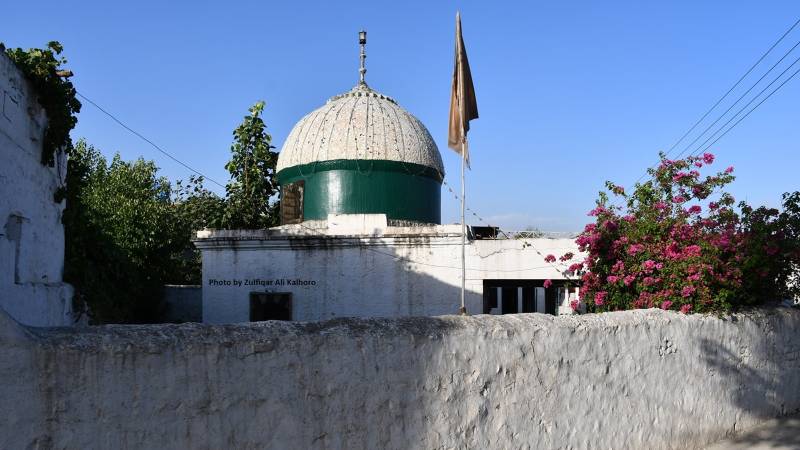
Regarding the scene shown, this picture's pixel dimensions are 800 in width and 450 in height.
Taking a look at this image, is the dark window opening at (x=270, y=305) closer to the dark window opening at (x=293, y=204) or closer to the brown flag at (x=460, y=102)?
the dark window opening at (x=293, y=204)

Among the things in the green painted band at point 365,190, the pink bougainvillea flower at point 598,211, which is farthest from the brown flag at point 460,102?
the green painted band at point 365,190

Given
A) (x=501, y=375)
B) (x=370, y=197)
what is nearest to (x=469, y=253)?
(x=370, y=197)

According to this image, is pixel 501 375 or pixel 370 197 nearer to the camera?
pixel 501 375

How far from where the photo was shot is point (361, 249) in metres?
11.7

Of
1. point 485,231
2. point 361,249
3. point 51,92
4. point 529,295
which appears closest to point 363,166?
point 361,249

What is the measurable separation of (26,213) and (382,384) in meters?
5.57

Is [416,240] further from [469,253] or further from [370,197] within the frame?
[370,197]

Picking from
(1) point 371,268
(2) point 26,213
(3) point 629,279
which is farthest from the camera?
(1) point 371,268

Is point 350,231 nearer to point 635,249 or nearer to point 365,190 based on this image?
point 365,190

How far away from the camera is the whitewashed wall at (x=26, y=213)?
22.0ft

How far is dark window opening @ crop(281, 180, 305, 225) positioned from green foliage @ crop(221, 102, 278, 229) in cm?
276

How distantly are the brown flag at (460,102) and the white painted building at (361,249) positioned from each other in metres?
3.20

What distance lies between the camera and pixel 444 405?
3934mm

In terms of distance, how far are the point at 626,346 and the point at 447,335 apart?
1.86 m
